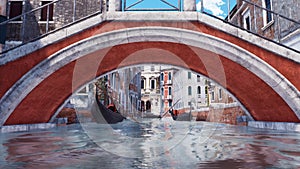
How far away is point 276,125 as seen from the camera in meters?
6.20

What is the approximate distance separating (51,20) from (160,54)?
329 inches

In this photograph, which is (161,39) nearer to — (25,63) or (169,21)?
(169,21)

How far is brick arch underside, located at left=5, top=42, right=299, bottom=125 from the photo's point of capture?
5.76m

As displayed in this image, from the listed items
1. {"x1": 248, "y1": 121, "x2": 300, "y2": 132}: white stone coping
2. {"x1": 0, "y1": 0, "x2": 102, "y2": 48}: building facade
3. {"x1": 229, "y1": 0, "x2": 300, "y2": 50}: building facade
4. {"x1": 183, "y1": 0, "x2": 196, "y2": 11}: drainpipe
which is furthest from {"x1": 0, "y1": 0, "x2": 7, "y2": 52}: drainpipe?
{"x1": 248, "y1": 121, "x2": 300, "y2": 132}: white stone coping

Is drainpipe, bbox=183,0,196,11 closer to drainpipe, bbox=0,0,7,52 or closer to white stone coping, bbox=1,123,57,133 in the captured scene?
white stone coping, bbox=1,123,57,133

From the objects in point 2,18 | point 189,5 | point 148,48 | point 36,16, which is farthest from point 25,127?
point 36,16

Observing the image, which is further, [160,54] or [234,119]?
[234,119]

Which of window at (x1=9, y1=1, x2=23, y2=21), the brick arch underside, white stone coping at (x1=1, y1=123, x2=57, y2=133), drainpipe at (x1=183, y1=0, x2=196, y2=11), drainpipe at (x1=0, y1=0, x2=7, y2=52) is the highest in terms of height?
window at (x1=9, y1=1, x2=23, y2=21)

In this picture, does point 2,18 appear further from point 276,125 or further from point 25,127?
point 276,125

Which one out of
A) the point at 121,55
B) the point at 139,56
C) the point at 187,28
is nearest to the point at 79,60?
the point at 121,55

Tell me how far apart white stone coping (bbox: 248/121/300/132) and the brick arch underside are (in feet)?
0.43

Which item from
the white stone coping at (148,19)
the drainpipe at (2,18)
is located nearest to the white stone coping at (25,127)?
the white stone coping at (148,19)

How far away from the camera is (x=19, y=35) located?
1118 centimetres

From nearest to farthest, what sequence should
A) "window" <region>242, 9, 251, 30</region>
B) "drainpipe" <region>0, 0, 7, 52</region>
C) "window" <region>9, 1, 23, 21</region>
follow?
"drainpipe" <region>0, 0, 7, 52</region> → "window" <region>9, 1, 23, 21</region> → "window" <region>242, 9, 251, 30</region>
